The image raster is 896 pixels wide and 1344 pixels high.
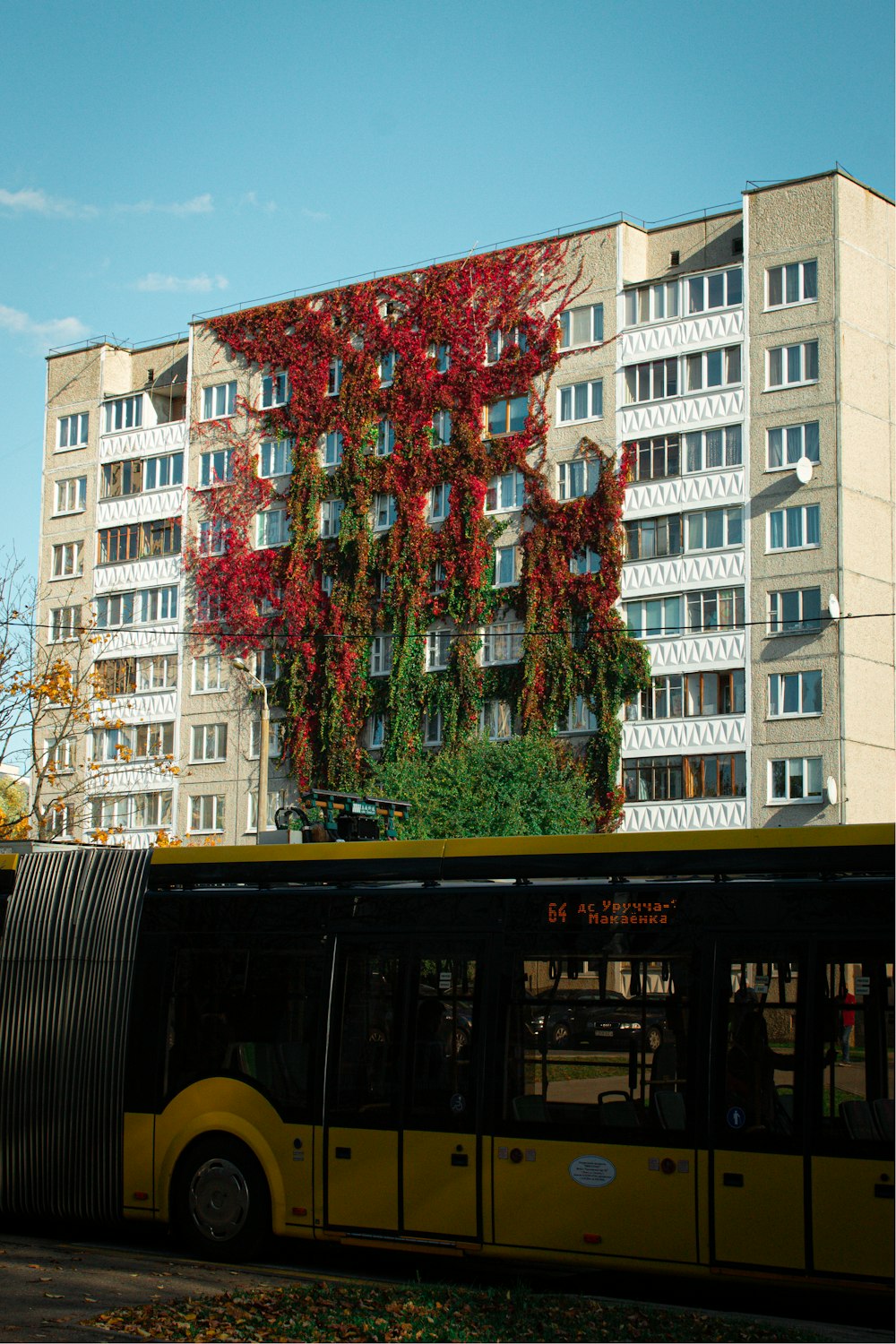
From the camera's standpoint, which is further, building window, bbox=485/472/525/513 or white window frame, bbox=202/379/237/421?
white window frame, bbox=202/379/237/421

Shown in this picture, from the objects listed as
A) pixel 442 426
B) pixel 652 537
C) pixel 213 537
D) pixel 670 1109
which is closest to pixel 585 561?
pixel 652 537

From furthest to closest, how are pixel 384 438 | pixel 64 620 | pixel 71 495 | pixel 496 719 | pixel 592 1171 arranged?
1. pixel 71 495
2. pixel 64 620
3. pixel 384 438
4. pixel 496 719
5. pixel 592 1171

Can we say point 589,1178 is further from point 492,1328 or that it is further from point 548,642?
point 548,642

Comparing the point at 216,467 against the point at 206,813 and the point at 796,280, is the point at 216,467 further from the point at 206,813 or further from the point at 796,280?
the point at 796,280

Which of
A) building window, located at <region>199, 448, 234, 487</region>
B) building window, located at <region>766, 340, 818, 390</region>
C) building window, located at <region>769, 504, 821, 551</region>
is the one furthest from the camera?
building window, located at <region>199, 448, 234, 487</region>

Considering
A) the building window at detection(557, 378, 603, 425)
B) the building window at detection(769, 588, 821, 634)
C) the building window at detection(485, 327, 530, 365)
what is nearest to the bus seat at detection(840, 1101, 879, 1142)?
the building window at detection(769, 588, 821, 634)

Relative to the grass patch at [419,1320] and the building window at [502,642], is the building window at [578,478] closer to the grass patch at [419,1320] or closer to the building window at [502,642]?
the building window at [502,642]

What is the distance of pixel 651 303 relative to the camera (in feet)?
176

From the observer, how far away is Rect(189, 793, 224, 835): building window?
62.5 metres

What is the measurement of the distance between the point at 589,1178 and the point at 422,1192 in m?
1.33

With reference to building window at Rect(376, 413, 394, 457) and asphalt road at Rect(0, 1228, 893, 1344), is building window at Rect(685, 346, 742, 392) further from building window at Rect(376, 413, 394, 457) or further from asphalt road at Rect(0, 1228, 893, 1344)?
asphalt road at Rect(0, 1228, 893, 1344)

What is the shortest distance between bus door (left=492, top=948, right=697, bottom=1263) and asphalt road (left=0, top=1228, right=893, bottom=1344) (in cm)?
60

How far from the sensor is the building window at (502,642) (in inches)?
2152

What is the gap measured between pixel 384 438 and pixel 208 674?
39.4 feet
